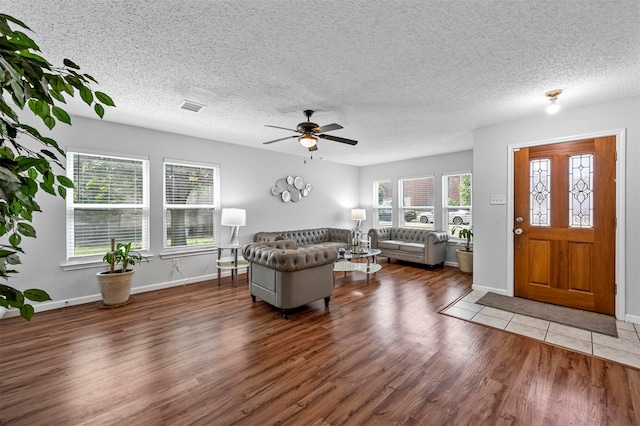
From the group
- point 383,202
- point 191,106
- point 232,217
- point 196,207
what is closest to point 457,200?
point 383,202

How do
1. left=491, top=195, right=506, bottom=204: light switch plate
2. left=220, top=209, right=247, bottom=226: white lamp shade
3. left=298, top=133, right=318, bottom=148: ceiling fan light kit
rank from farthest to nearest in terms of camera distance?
1. left=220, top=209, right=247, bottom=226: white lamp shade
2. left=491, top=195, right=506, bottom=204: light switch plate
3. left=298, top=133, right=318, bottom=148: ceiling fan light kit

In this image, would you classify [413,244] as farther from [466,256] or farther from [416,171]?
[416,171]

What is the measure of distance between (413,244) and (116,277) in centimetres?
539

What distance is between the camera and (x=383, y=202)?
783 cm

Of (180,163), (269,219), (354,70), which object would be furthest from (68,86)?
(269,219)

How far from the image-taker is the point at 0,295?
32.9 inches

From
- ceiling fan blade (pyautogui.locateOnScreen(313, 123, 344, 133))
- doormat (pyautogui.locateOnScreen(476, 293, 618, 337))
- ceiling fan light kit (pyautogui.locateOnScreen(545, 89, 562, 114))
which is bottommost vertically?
doormat (pyautogui.locateOnScreen(476, 293, 618, 337))

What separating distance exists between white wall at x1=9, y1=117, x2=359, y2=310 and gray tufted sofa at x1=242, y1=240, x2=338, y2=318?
1.81 meters

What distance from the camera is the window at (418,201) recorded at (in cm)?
683

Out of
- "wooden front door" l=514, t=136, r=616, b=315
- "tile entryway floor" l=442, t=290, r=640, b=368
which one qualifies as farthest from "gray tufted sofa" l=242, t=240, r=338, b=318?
"wooden front door" l=514, t=136, r=616, b=315

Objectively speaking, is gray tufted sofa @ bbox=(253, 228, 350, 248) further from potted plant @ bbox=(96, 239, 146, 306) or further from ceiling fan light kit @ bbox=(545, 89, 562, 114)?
ceiling fan light kit @ bbox=(545, 89, 562, 114)

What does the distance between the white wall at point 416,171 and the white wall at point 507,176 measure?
6.12 feet

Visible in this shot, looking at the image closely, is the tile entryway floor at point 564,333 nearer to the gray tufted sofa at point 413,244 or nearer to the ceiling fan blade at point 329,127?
the gray tufted sofa at point 413,244

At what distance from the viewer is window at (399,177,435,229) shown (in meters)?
6.83
